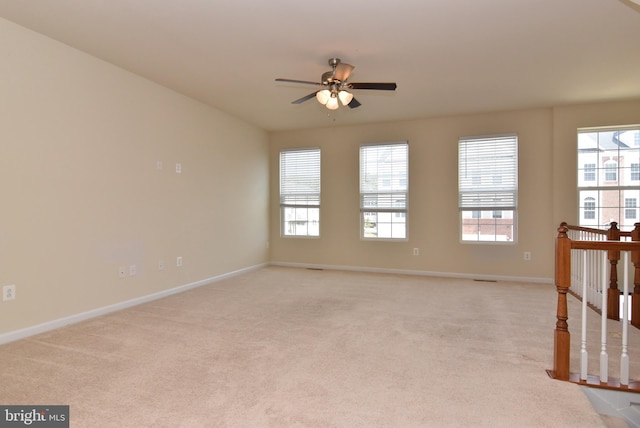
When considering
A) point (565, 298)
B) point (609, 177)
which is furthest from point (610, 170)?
point (565, 298)

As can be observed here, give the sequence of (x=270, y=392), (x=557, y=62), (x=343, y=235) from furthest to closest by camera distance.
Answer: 1. (x=343, y=235)
2. (x=557, y=62)
3. (x=270, y=392)

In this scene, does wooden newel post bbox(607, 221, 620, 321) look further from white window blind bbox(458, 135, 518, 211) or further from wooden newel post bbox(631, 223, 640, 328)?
white window blind bbox(458, 135, 518, 211)

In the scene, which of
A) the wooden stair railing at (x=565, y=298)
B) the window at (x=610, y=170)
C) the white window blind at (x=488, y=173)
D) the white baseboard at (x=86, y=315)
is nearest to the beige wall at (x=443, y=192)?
the white window blind at (x=488, y=173)

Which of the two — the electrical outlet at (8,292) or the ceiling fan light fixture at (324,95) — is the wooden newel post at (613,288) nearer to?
the ceiling fan light fixture at (324,95)

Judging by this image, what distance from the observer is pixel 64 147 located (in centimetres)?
345

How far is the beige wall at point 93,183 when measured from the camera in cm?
308

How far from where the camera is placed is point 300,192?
22.9 feet

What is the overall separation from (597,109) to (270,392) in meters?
5.96

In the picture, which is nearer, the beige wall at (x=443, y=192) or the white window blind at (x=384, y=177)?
the beige wall at (x=443, y=192)

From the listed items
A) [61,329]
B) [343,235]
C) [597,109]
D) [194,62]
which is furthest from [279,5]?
[597,109]

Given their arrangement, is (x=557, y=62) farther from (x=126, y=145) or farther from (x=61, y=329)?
(x=61, y=329)

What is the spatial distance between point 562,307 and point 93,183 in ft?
14.3

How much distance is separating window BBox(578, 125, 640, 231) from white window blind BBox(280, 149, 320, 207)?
4297mm

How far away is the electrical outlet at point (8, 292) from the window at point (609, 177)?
7013 millimetres
